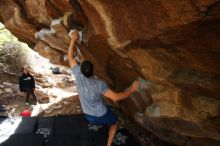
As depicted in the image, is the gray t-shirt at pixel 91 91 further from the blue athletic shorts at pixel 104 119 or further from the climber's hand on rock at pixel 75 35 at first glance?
the climber's hand on rock at pixel 75 35

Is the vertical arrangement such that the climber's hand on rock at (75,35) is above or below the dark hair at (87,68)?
above

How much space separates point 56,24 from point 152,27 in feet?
11.0

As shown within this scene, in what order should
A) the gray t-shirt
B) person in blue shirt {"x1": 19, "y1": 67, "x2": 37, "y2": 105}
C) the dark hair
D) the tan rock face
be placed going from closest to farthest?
the tan rock face
the dark hair
the gray t-shirt
person in blue shirt {"x1": 19, "y1": 67, "x2": 37, "y2": 105}

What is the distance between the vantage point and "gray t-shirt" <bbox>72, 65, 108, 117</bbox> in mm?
4562

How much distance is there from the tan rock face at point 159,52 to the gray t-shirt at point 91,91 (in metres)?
0.58

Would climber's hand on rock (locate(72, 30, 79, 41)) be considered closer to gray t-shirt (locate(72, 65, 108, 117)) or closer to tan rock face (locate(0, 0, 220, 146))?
tan rock face (locate(0, 0, 220, 146))

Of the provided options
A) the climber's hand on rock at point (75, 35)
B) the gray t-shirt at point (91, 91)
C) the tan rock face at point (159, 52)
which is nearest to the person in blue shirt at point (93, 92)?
the gray t-shirt at point (91, 91)

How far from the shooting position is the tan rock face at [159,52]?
3158 millimetres

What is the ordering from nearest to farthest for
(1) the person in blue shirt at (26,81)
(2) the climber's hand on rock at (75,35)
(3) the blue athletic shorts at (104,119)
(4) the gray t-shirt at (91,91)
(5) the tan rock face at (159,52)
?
(5) the tan rock face at (159,52)
(4) the gray t-shirt at (91,91)
(3) the blue athletic shorts at (104,119)
(2) the climber's hand on rock at (75,35)
(1) the person in blue shirt at (26,81)

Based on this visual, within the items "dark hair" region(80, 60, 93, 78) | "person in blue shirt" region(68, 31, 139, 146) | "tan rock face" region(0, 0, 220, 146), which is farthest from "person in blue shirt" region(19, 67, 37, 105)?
"dark hair" region(80, 60, 93, 78)

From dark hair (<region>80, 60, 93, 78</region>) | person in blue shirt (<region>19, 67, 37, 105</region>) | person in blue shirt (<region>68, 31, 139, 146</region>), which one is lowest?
person in blue shirt (<region>68, 31, 139, 146</region>)

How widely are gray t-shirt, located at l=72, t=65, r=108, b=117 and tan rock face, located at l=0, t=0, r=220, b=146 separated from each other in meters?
0.58

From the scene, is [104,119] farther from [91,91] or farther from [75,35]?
[75,35]

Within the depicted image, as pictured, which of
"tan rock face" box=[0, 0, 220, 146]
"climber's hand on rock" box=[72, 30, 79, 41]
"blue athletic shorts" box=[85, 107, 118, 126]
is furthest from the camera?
"climber's hand on rock" box=[72, 30, 79, 41]
